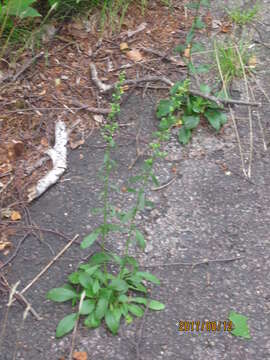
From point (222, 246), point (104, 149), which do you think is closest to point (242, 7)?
point (104, 149)

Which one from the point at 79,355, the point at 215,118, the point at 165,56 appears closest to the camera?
the point at 79,355

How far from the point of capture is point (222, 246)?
248cm

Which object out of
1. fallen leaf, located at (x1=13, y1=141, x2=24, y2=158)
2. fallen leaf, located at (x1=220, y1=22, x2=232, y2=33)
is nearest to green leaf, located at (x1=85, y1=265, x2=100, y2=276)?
fallen leaf, located at (x1=13, y1=141, x2=24, y2=158)

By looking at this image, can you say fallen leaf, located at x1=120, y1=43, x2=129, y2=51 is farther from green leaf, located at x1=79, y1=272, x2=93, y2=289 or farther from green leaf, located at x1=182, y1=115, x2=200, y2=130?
green leaf, located at x1=79, y1=272, x2=93, y2=289

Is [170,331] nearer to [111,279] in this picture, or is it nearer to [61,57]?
[111,279]

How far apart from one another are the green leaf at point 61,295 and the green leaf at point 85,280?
7cm

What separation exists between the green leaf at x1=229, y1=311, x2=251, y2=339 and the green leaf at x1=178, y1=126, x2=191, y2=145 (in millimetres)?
1023

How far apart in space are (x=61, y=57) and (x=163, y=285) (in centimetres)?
165

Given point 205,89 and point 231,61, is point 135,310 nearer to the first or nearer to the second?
point 205,89

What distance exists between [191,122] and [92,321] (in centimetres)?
128

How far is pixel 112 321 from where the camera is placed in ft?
6.85

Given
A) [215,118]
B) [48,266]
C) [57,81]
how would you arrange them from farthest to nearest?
[57,81] < [215,118] < [48,266]

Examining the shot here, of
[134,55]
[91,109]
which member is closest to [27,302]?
[91,109]

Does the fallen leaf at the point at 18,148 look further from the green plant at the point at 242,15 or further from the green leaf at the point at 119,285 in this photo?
the green plant at the point at 242,15
